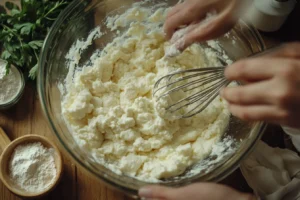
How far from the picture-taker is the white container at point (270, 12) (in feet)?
4.75

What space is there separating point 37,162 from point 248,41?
0.84 meters

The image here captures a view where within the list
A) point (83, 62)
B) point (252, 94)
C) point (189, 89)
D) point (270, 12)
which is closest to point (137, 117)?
point (189, 89)

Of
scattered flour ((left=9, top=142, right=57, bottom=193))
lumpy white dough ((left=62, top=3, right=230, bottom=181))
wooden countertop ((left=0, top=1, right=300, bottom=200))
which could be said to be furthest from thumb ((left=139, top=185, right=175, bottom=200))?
scattered flour ((left=9, top=142, right=57, bottom=193))

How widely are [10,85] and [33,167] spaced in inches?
13.0

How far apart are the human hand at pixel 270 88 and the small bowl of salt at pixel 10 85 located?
842 mm

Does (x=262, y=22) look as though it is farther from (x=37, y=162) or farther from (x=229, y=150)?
(x=37, y=162)

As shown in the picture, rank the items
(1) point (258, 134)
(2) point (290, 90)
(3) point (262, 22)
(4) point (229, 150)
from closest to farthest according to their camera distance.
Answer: (2) point (290, 90) → (1) point (258, 134) → (4) point (229, 150) → (3) point (262, 22)

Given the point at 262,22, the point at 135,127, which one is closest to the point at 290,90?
the point at 135,127

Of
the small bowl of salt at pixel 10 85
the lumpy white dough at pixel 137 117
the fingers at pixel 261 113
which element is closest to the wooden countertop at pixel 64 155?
the small bowl of salt at pixel 10 85

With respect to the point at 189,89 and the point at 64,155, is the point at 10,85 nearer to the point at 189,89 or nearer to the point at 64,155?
the point at 64,155

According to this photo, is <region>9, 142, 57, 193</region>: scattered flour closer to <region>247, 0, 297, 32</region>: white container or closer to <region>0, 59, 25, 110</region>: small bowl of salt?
<region>0, 59, 25, 110</region>: small bowl of salt

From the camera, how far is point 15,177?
1.34 metres

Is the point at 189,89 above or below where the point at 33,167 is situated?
above

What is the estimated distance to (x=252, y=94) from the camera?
0.89 m
